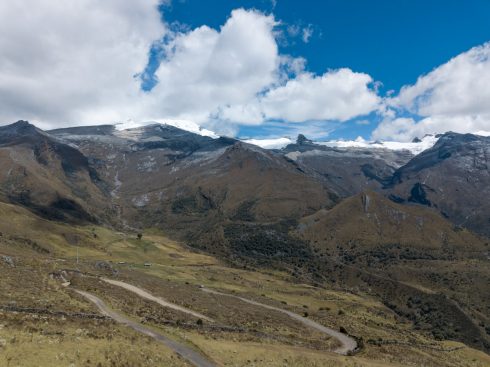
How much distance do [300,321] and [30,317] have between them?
66097 mm

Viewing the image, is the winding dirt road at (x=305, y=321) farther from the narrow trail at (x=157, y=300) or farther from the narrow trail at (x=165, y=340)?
the narrow trail at (x=165, y=340)

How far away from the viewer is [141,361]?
41094 millimetres

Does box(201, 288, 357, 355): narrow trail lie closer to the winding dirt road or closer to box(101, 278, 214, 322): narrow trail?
the winding dirt road

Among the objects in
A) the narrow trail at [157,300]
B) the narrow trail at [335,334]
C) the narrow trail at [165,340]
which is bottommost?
the narrow trail at [335,334]

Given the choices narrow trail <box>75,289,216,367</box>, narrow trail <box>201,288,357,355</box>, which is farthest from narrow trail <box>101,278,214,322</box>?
narrow trail <box>201,288,357,355</box>

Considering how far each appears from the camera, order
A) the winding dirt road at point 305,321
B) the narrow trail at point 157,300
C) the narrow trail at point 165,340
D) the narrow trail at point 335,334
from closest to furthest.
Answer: the narrow trail at point 165,340 → the narrow trail at point 335,334 → the winding dirt road at point 305,321 → the narrow trail at point 157,300

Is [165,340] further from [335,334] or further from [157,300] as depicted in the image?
[335,334]

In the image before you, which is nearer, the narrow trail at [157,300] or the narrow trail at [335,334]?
the narrow trail at [335,334]

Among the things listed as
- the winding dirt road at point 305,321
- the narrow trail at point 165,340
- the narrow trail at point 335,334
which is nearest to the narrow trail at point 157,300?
the winding dirt road at point 305,321

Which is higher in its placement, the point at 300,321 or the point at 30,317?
the point at 30,317

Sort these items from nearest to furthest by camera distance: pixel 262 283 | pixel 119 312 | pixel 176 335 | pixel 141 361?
1. pixel 141 361
2. pixel 176 335
3. pixel 119 312
4. pixel 262 283

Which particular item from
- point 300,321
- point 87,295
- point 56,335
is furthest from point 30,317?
point 300,321

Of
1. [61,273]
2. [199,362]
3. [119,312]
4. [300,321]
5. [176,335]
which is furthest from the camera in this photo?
[300,321]

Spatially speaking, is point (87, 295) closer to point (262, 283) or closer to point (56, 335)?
point (56, 335)
